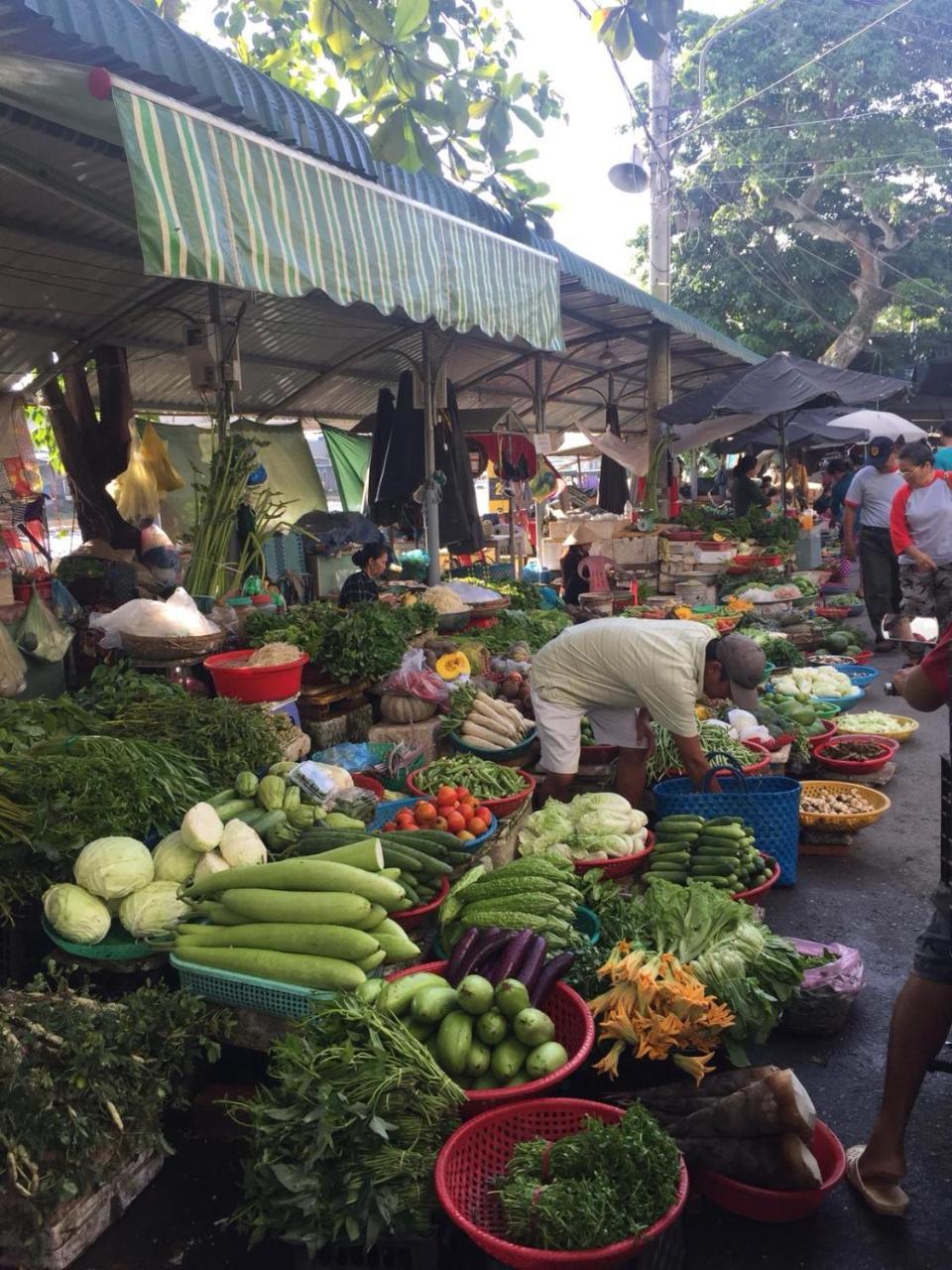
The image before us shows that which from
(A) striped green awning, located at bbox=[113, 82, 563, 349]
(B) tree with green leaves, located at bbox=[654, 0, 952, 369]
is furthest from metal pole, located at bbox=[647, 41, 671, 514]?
(A) striped green awning, located at bbox=[113, 82, 563, 349]

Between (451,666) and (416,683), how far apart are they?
0.47 meters

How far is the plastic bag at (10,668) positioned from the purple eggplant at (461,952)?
9.69 ft

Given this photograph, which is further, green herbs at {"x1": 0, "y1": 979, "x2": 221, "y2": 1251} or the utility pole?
the utility pole

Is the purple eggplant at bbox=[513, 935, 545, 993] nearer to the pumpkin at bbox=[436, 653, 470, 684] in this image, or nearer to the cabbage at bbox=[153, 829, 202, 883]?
the cabbage at bbox=[153, 829, 202, 883]

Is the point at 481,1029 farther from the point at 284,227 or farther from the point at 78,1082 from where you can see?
the point at 284,227

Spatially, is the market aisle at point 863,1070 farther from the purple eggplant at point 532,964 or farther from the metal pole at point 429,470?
the metal pole at point 429,470

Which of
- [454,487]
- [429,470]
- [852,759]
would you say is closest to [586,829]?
[852,759]

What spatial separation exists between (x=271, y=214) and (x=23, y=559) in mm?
4219

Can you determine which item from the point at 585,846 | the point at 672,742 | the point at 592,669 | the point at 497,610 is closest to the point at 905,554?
the point at 497,610

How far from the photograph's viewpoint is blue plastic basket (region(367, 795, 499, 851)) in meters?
4.00

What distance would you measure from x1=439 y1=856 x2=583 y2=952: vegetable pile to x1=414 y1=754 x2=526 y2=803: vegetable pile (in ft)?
3.52

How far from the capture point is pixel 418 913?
131 inches

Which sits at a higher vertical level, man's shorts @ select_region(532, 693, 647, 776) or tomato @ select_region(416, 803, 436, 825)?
man's shorts @ select_region(532, 693, 647, 776)

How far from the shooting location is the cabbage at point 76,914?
122 inches
